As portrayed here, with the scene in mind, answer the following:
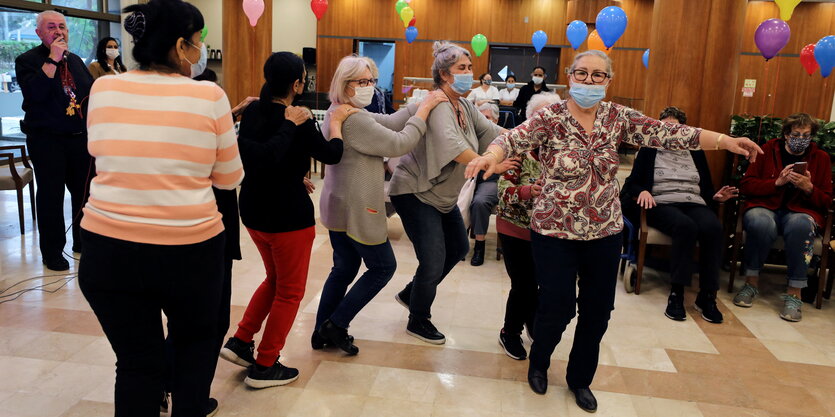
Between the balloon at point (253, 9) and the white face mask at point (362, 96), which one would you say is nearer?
the white face mask at point (362, 96)

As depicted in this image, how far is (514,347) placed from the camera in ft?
10.9

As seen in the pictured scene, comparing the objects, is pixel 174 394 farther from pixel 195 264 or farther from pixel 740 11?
pixel 740 11

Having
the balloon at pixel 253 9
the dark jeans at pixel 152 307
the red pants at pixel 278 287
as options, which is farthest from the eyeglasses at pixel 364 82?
the balloon at pixel 253 9

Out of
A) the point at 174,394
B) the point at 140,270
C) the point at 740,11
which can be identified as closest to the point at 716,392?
the point at 174,394

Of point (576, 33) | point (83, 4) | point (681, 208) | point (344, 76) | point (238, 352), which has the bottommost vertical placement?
point (238, 352)

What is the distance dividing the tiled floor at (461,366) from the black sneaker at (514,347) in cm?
4

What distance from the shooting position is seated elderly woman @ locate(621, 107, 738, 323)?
13.5ft

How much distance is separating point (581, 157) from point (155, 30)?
1.66 metres

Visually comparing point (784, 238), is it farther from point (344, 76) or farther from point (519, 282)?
point (344, 76)

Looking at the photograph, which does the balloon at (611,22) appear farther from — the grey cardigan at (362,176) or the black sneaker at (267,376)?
the black sneaker at (267,376)

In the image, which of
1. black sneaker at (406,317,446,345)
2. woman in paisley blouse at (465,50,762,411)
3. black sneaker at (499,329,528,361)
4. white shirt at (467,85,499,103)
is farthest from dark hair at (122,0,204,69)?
white shirt at (467,85,499,103)

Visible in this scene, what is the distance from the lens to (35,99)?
4398 millimetres

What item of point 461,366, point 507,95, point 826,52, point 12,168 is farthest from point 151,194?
point 507,95

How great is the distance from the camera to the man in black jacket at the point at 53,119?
4.38m
